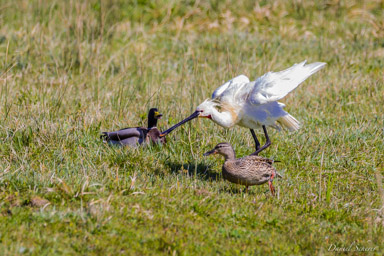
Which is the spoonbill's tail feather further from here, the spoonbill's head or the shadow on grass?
the shadow on grass

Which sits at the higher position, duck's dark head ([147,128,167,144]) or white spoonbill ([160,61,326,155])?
white spoonbill ([160,61,326,155])

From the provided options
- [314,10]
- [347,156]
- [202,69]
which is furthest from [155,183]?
[314,10]

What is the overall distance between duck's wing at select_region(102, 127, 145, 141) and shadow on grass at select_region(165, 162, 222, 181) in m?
0.83

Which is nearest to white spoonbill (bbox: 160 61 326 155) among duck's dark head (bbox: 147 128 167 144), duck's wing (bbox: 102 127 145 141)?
duck's dark head (bbox: 147 128 167 144)

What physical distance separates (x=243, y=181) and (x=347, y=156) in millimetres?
1800

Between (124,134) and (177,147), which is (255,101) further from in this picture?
(124,134)

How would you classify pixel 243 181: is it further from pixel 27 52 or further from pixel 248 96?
pixel 27 52

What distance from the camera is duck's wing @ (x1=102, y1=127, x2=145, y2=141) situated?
20.8 ft

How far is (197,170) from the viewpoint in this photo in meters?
5.80

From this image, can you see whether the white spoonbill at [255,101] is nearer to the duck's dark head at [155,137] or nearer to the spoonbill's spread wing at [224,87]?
the spoonbill's spread wing at [224,87]

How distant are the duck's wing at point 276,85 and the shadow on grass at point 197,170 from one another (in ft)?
3.22

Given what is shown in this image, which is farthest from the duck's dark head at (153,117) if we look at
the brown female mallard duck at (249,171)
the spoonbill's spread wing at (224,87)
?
the brown female mallard duck at (249,171)

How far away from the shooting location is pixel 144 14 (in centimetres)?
1236

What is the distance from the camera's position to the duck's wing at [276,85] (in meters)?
5.88
